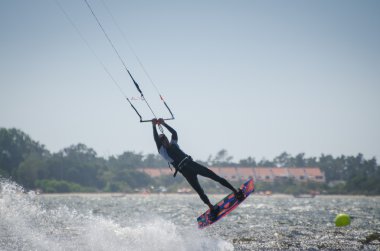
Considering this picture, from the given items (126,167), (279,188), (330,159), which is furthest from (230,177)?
(330,159)

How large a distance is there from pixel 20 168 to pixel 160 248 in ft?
299

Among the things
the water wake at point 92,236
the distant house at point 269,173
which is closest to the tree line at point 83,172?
the distant house at point 269,173

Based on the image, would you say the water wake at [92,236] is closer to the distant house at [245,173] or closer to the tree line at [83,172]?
the tree line at [83,172]

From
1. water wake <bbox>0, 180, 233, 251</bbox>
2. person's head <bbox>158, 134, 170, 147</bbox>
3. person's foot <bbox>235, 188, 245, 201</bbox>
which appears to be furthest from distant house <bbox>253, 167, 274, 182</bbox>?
person's head <bbox>158, 134, 170, 147</bbox>

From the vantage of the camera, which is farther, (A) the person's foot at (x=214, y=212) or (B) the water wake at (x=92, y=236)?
(A) the person's foot at (x=214, y=212)

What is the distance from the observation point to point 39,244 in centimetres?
1398

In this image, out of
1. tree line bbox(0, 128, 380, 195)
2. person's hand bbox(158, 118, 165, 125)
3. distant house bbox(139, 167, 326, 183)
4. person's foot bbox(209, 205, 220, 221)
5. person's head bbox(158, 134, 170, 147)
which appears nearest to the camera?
person's hand bbox(158, 118, 165, 125)

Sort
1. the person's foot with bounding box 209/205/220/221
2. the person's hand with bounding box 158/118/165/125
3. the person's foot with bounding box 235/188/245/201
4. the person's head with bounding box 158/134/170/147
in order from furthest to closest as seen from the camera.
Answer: the person's foot with bounding box 209/205/220/221 → the person's foot with bounding box 235/188/245/201 → the person's head with bounding box 158/134/170/147 → the person's hand with bounding box 158/118/165/125

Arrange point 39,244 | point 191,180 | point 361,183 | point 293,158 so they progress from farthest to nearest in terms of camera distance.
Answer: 1. point 293,158
2. point 361,183
3. point 39,244
4. point 191,180

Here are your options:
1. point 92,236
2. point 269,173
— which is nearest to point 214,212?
point 92,236

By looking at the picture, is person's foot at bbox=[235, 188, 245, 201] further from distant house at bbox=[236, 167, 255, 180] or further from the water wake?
distant house at bbox=[236, 167, 255, 180]

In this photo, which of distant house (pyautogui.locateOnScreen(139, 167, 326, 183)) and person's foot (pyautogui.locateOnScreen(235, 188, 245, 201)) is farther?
distant house (pyautogui.locateOnScreen(139, 167, 326, 183))

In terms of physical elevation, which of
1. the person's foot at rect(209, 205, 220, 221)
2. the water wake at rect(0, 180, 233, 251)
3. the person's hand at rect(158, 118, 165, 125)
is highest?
the person's hand at rect(158, 118, 165, 125)

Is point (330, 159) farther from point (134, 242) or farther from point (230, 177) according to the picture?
point (134, 242)
